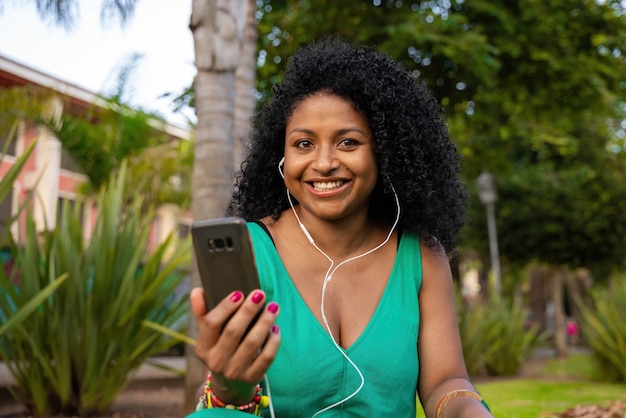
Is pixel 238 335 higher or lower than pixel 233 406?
higher

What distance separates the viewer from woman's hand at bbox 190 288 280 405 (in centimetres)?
131

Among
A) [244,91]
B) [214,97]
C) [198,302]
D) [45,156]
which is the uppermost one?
[45,156]

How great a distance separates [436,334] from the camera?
1949 millimetres

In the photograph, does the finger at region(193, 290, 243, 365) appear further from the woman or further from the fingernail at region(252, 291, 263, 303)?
the woman

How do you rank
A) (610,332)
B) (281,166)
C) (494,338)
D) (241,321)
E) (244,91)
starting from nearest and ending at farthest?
1. (241,321)
2. (281,166)
3. (244,91)
4. (610,332)
5. (494,338)

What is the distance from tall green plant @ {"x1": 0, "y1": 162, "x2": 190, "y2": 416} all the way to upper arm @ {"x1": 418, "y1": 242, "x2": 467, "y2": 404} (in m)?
3.19

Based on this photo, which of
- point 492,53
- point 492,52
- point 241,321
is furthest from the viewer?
point 492,53

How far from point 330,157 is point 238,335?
0.73 meters

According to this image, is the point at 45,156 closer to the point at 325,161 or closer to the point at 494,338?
the point at 494,338

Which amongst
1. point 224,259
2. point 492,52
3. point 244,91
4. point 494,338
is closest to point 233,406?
point 224,259

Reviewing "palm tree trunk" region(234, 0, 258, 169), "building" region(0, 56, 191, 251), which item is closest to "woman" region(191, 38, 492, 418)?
"palm tree trunk" region(234, 0, 258, 169)

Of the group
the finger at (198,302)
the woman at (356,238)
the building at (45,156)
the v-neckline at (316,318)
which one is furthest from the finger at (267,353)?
Answer: the building at (45,156)

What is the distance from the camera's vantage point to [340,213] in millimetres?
1975

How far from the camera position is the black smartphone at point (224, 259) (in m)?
1.35
